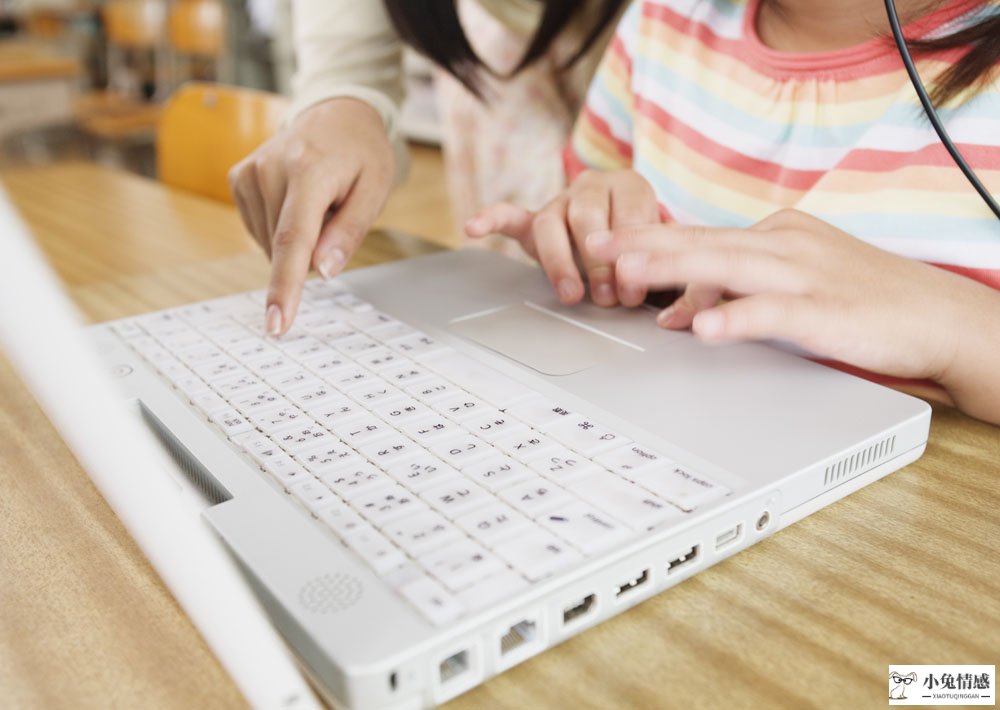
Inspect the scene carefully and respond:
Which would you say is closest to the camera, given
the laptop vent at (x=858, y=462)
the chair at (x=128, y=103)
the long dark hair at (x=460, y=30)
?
the laptop vent at (x=858, y=462)

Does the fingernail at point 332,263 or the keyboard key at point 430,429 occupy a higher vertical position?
the fingernail at point 332,263

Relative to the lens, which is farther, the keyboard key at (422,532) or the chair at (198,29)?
the chair at (198,29)

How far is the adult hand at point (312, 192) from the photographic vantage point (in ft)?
1.83

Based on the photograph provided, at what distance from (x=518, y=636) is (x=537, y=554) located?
0.03m

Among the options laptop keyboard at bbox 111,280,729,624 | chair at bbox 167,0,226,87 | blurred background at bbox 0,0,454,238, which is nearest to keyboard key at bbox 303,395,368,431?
laptop keyboard at bbox 111,280,729,624

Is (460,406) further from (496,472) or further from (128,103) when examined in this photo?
(128,103)

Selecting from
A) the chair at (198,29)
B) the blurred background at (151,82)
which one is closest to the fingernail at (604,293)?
the blurred background at (151,82)

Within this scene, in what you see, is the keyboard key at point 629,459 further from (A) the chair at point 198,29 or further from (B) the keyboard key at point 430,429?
(A) the chair at point 198,29

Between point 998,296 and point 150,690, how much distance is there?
0.46 meters

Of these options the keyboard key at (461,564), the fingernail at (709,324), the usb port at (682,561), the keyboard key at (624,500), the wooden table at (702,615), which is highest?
the fingernail at (709,324)

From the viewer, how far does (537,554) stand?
0.99 ft

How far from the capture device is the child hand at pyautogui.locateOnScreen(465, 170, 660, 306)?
1.82ft

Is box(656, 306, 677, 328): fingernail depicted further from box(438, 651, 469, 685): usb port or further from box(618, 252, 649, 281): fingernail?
box(438, 651, 469, 685): usb port

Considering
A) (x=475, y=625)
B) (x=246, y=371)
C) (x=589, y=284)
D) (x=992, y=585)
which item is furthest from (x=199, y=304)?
(x=992, y=585)
